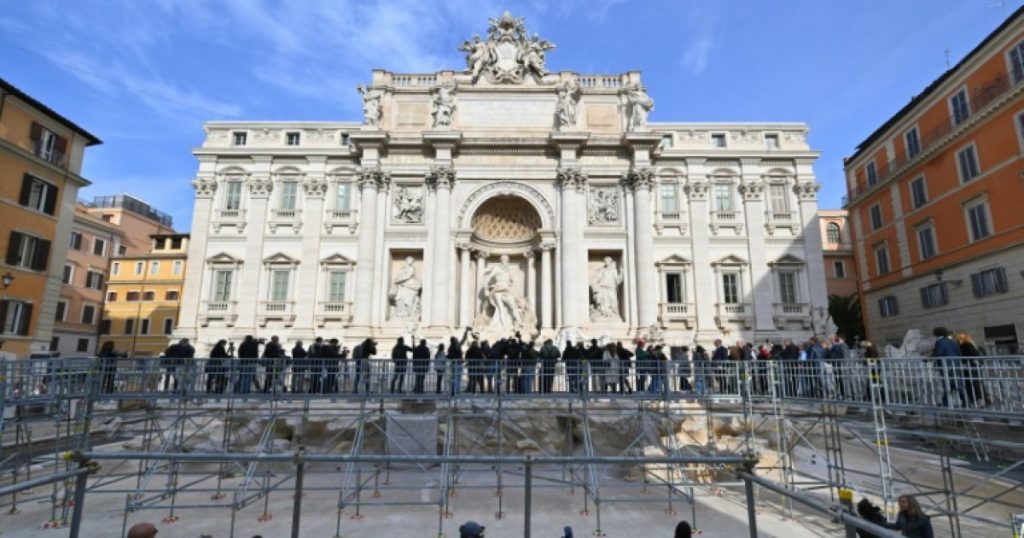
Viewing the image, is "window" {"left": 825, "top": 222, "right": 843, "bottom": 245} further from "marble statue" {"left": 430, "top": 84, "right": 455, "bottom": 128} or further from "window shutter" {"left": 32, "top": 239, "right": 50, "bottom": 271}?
"window shutter" {"left": 32, "top": 239, "right": 50, "bottom": 271}

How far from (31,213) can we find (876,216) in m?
45.3

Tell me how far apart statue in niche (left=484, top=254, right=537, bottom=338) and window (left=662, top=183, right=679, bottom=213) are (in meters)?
9.46

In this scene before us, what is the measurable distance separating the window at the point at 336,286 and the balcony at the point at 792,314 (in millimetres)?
22569

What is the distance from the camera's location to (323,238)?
26594 millimetres

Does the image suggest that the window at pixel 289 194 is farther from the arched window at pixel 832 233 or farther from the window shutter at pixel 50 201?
the arched window at pixel 832 233

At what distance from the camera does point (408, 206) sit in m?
26.2

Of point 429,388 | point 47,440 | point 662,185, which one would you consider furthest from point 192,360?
point 662,185

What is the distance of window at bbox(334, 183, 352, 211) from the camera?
1068 inches

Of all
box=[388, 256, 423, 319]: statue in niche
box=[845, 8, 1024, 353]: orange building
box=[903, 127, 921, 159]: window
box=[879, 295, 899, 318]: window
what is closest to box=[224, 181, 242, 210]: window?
box=[388, 256, 423, 319]: statue in niche

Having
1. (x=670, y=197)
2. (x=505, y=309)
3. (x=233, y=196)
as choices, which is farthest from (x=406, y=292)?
(x=670, y=197)

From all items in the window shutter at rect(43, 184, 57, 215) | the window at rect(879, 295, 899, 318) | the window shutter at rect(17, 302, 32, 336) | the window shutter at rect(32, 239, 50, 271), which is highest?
the window shutter at rect(43, 184, 57, 215)

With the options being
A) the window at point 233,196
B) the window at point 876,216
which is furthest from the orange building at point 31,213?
the window at point 876,216

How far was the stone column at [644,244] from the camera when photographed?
81.2 feet

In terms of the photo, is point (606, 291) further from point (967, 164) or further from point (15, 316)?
point (15, 316)
